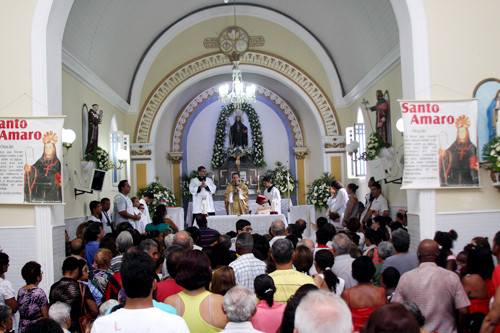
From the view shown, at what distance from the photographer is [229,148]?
17.5 metres

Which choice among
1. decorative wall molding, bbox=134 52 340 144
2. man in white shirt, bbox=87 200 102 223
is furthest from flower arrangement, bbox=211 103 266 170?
man in white shirt, bbox=87 200 102 223

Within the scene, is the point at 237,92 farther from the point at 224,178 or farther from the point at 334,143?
the point at 224,178

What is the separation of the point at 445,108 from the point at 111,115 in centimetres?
881

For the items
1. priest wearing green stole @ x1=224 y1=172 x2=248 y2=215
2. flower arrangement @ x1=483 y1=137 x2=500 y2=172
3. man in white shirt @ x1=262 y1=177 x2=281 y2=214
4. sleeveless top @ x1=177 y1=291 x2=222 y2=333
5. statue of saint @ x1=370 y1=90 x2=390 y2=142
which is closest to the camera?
sleeveless top @ x1=177 y1=291 x2=222 y2=333

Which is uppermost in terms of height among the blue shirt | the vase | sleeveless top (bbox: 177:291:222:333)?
the vase

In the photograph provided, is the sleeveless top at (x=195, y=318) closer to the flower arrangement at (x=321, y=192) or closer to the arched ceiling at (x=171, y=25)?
the arched ceiling at (x=171, y=25)

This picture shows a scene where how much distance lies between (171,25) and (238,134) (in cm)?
433

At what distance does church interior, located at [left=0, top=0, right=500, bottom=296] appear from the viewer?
7441 millimetres

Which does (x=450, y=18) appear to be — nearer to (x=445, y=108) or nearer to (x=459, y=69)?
(x=459, y=69)

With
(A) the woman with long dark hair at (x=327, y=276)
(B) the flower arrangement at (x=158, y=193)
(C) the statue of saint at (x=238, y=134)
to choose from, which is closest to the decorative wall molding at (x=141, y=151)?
(B) the flower arrangement at (x=158, y=193)

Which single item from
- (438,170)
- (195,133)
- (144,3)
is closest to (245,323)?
(438,170)

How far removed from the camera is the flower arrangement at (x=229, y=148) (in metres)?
17.6

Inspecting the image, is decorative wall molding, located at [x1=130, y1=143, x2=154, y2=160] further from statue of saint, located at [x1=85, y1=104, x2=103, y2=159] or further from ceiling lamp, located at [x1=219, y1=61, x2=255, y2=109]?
statue of saint, located at [x1=85, y1=104, x2=103, y2=159]

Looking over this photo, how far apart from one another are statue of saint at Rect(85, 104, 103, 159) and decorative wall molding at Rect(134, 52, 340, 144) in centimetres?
370
